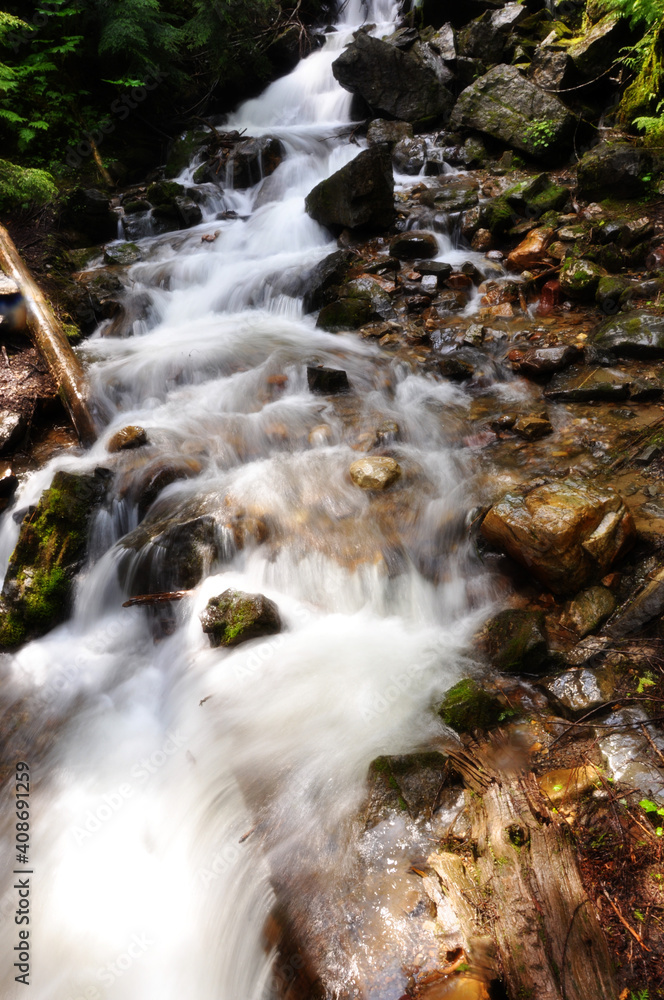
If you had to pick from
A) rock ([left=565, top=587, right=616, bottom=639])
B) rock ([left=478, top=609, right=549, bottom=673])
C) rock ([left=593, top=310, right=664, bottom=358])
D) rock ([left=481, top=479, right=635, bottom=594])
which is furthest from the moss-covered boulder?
rock ([left=593, top=310, right=664, bottom=358])

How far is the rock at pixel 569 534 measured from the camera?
11.2 feet

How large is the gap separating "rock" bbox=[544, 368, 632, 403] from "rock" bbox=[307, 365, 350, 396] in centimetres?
236

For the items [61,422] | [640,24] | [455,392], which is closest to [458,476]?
[455,392]

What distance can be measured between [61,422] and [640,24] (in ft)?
38.2

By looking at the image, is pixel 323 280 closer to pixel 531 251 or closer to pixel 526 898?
pixel 531 251

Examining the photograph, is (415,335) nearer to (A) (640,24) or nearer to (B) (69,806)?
(B) (69,806)

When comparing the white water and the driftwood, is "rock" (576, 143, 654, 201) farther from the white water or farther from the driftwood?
the driftwood

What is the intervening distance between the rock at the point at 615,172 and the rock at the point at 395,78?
5.96 meters

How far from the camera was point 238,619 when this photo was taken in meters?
3.84

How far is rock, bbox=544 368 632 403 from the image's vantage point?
5.21 metres

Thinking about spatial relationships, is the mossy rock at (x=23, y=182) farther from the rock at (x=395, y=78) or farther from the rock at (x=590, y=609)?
the rock at (x=590, y=609)

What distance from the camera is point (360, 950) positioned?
2.11m

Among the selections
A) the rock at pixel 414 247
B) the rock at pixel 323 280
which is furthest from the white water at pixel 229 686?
the rock at pixel 414 247

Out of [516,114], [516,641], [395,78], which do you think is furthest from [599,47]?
[516,641]
